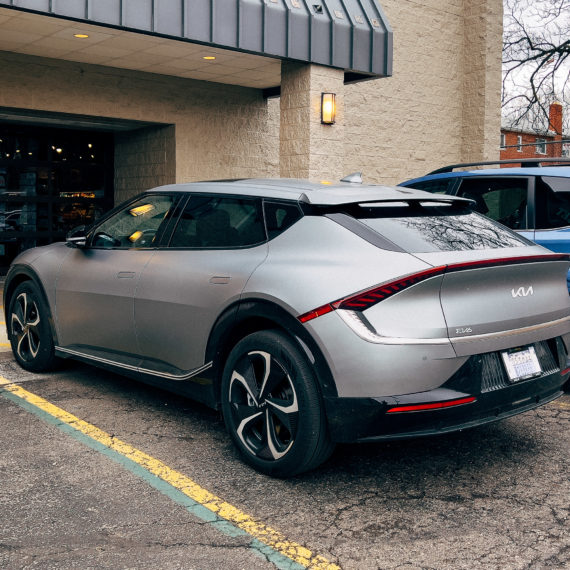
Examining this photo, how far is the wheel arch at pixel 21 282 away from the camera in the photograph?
5.87 meters

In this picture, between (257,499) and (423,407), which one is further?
(257,499)

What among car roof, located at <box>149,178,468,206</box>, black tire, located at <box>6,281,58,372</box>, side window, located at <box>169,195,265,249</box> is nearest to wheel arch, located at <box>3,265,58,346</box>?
black tire, located at <box>6,281,58,372</box>

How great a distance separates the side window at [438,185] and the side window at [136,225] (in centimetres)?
298

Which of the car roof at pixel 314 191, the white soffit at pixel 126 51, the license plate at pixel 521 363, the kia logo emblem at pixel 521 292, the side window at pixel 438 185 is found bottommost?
the license plate at pixel 521 363

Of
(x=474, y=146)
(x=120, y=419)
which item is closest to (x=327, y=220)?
(x=120, y=419)

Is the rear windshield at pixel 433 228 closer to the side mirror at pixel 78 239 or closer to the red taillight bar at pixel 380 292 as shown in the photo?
the red taillight bar at pixel 380 292

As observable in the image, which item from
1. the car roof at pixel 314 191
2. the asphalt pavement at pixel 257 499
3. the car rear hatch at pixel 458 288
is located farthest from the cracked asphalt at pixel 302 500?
the car roof at pixel 314 191

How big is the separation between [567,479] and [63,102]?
1006cm

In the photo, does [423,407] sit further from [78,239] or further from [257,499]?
[78,239]

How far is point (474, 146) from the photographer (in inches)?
656

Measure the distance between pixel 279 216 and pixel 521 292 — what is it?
54.8 inches

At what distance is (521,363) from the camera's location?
3873 mm

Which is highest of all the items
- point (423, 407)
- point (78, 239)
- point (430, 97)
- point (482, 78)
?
point (482, 78)

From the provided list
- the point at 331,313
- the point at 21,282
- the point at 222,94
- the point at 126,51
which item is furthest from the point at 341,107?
the point at 331,313
